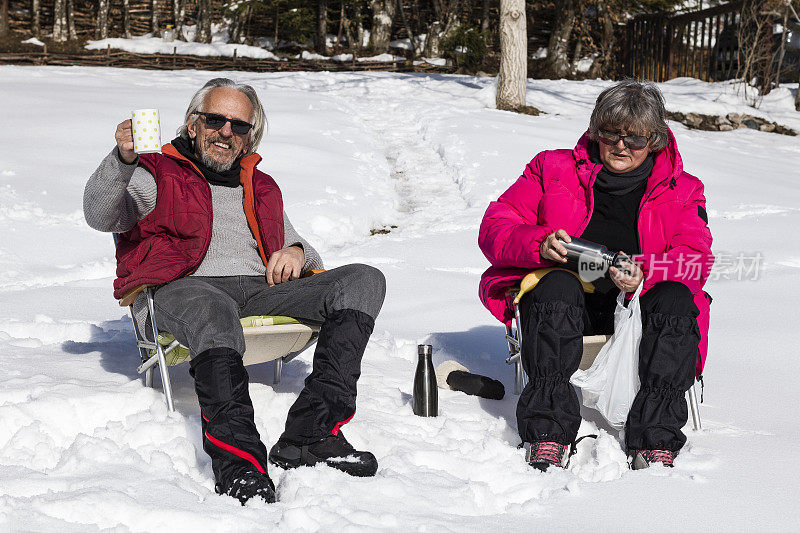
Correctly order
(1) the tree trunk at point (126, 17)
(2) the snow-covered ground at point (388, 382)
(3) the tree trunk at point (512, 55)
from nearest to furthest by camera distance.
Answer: (2) the snow-covered ground at point (388, 382)
(3) the tree trunk at point (512, 55)
(1) the tree trunk at point (126, 17)

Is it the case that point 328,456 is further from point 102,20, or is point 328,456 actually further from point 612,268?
point 102,20

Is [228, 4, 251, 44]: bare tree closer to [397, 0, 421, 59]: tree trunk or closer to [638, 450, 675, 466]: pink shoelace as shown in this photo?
[397, 0, 421, 59]: tree trunk

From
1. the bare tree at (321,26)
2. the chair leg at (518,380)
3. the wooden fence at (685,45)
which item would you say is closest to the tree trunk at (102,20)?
the bare tree at (321,26)

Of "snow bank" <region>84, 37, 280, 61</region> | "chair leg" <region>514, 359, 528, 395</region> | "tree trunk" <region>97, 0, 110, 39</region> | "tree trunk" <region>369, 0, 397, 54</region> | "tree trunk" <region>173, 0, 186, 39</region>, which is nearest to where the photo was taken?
"chair leg" <region>514, 359, 528, 395</region>

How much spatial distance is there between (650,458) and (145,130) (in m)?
2.02

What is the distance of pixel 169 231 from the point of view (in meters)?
3.11

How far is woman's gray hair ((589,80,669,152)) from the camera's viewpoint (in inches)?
121

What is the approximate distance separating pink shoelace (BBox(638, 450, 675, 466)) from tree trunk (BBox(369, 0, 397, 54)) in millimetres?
21605

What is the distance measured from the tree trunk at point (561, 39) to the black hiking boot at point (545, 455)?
19.9 meters

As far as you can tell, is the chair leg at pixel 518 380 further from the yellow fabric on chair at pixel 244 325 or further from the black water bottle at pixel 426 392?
the yellow fabric on chair at pixel 244 325

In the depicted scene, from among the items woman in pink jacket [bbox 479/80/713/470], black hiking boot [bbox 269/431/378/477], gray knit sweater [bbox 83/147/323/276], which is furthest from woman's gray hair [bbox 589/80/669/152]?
black hiking boot [bbox 269/431/378/477]

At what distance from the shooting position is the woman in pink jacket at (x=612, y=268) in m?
2.82

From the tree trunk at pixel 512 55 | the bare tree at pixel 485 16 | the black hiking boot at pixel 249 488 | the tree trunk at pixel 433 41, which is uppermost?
the bare tree at pixel 485 16

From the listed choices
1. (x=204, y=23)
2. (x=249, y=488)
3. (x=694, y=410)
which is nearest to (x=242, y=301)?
(x=249, y=488)
